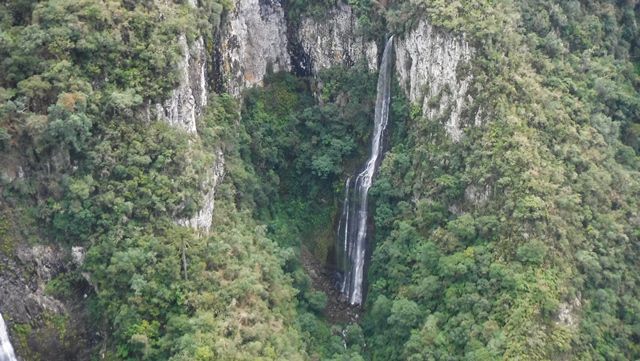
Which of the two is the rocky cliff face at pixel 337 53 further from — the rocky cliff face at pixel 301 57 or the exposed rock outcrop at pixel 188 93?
the exposed rock outcrop at pixel 188 93

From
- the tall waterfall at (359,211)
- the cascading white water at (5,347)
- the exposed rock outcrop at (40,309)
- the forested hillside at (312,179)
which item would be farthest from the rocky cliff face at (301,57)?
the cascading white water at (5,347)

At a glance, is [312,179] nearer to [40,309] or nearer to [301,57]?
[301,57]

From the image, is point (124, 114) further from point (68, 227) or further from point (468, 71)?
point (468, 71)

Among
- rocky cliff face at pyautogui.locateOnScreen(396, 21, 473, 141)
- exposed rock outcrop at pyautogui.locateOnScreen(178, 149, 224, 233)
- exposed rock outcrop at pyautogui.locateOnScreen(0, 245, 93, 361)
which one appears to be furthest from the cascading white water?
rocky cliff face at pyautogui.locateOnScreen(396, 21, 473, 141)

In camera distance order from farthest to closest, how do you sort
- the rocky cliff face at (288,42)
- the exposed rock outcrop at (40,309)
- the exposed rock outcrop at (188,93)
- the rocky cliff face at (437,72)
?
1. the rocky cliff face at (288,42)
2. the rocky cliff face at (437,72)
3. the exposed rock outcrop at (188,93)
4. the exposed rock outcrop at (40,309)

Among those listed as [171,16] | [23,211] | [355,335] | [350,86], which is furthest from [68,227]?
[350,86]
